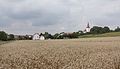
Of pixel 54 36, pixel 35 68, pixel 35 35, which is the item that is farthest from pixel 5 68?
pixel 35 35

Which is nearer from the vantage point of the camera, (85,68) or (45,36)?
(85,68)

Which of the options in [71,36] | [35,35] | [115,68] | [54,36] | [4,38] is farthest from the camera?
[35,35]

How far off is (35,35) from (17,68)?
14764 centimetres

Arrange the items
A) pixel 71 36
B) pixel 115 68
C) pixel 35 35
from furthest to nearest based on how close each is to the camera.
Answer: pixel 35 35 → pixel 71 36 → pixel 115 68

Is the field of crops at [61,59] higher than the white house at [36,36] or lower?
lower

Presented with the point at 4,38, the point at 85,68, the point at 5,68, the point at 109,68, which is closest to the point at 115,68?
the point at 109,68

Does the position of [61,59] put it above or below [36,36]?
below

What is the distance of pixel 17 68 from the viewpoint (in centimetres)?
1625

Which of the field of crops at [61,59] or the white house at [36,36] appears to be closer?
the field of crops at [61,59]

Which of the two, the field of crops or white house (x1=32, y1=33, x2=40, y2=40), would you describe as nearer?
the field of crops

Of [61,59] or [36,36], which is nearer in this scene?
[61,59]

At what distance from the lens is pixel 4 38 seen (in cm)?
12838

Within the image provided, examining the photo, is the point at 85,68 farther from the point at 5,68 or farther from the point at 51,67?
the point at 5,68

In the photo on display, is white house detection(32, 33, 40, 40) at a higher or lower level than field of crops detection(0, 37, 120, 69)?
higher
